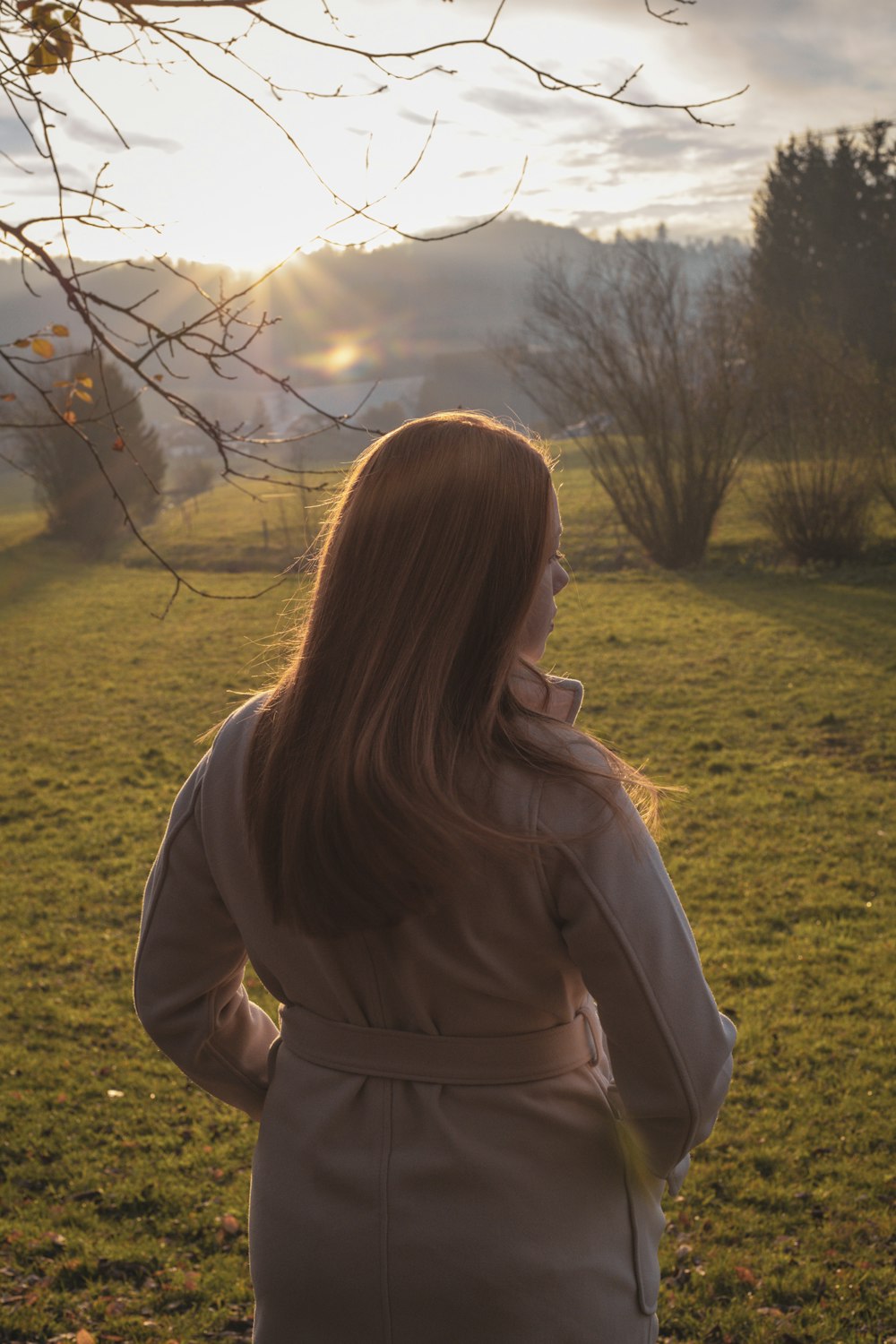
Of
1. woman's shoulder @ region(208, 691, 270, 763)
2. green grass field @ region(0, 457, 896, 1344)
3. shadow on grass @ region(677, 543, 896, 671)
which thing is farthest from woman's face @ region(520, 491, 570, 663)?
shadow on grass @ region(677, 543, 896, 671)

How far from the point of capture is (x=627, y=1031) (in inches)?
52.3

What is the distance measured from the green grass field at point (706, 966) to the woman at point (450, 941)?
824mm

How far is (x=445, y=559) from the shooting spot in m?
1.28

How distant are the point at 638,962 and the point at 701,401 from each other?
1687 cm

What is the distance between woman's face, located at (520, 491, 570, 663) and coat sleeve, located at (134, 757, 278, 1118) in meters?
0.49

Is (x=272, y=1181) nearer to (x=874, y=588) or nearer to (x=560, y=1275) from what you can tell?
(x=560, y=1275)

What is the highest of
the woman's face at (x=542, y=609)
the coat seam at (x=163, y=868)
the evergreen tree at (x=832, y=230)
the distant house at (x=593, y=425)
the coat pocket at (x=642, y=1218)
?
the evergreen tree at (x=832, y=230)

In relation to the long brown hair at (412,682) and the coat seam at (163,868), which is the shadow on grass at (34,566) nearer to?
the coat seam at (163,868)

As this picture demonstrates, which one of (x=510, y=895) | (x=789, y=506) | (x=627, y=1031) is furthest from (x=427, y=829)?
(x=789, y=506)

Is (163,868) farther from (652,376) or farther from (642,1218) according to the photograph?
(652,376)

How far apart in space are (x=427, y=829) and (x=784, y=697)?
9.95m

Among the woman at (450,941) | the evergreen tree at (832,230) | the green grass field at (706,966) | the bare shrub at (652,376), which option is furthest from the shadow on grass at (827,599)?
the evergreen tree at (832,230)

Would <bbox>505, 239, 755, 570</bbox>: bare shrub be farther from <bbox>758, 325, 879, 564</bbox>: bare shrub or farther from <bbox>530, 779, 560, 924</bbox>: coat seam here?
<bbox>530, 779, 560, 924</bbox>: coat seam

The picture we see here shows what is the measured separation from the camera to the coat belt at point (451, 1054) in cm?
139
